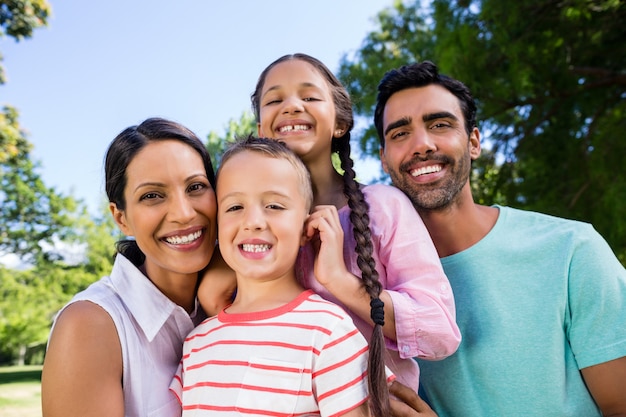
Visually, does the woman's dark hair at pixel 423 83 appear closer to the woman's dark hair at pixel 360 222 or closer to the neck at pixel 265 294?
the woman's dark hair at pixel 360 222

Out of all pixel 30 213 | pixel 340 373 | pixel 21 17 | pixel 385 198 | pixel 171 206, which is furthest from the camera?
pixel 30 213

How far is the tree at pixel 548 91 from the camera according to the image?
5898 millimetres

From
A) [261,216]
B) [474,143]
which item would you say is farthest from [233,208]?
[474,143]

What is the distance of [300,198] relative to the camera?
1901mm

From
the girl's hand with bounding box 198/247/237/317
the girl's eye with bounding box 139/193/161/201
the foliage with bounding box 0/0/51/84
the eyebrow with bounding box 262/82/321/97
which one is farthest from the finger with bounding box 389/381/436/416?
the foliage with bounding box 0/0/51/84

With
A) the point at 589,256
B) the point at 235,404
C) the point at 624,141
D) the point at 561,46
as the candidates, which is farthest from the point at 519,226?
the point at 561,46

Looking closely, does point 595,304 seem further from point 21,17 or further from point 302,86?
point 21,17

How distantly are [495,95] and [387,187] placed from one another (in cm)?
446

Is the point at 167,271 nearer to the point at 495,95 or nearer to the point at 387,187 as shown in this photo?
the point at 387,187

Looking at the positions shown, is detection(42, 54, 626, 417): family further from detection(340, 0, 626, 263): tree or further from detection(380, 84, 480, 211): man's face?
detection(340, 0, 626, 263): tree

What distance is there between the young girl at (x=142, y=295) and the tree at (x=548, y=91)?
4.45m

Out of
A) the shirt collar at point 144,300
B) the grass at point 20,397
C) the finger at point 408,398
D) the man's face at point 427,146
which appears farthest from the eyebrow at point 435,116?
the grass at point 20,397

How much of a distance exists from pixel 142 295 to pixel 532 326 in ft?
4.94

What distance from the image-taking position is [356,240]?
191 centimetres
